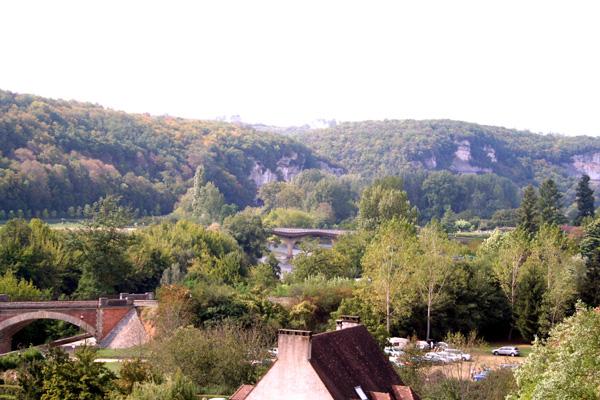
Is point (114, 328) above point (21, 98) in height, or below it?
below

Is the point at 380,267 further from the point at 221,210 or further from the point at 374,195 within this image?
the point at 221,210

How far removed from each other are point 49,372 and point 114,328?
913 inches

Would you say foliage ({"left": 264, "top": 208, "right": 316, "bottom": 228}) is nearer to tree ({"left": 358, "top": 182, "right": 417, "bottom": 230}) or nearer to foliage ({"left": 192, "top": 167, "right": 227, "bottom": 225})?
foliage ({"left": 192, "top": 167, "right": 227, "bottom": 225})

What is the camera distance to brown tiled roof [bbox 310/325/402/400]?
33.7 metres

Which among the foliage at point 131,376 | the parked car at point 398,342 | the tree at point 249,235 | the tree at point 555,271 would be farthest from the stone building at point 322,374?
the tree at point 249,235

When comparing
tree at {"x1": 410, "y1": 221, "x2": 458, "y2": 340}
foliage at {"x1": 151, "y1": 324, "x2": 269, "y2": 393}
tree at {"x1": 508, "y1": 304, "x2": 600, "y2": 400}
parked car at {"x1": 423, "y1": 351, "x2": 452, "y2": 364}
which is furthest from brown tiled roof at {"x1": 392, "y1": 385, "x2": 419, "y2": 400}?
tree at {"x1": 410, "y1": 221, "x2": 458, "y2": 340}

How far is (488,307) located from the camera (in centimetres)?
6681

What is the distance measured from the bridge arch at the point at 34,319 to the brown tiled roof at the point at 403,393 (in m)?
28.7

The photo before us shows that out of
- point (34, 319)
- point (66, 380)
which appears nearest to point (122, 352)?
point (34, 319)

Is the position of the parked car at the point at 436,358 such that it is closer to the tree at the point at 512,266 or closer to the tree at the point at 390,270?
the tree at the point at 390,270

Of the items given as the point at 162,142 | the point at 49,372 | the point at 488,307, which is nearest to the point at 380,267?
the point at 488,307

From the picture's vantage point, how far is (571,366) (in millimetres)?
27984

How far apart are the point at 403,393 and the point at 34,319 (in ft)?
101

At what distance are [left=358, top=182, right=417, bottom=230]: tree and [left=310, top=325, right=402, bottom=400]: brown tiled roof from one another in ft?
197
